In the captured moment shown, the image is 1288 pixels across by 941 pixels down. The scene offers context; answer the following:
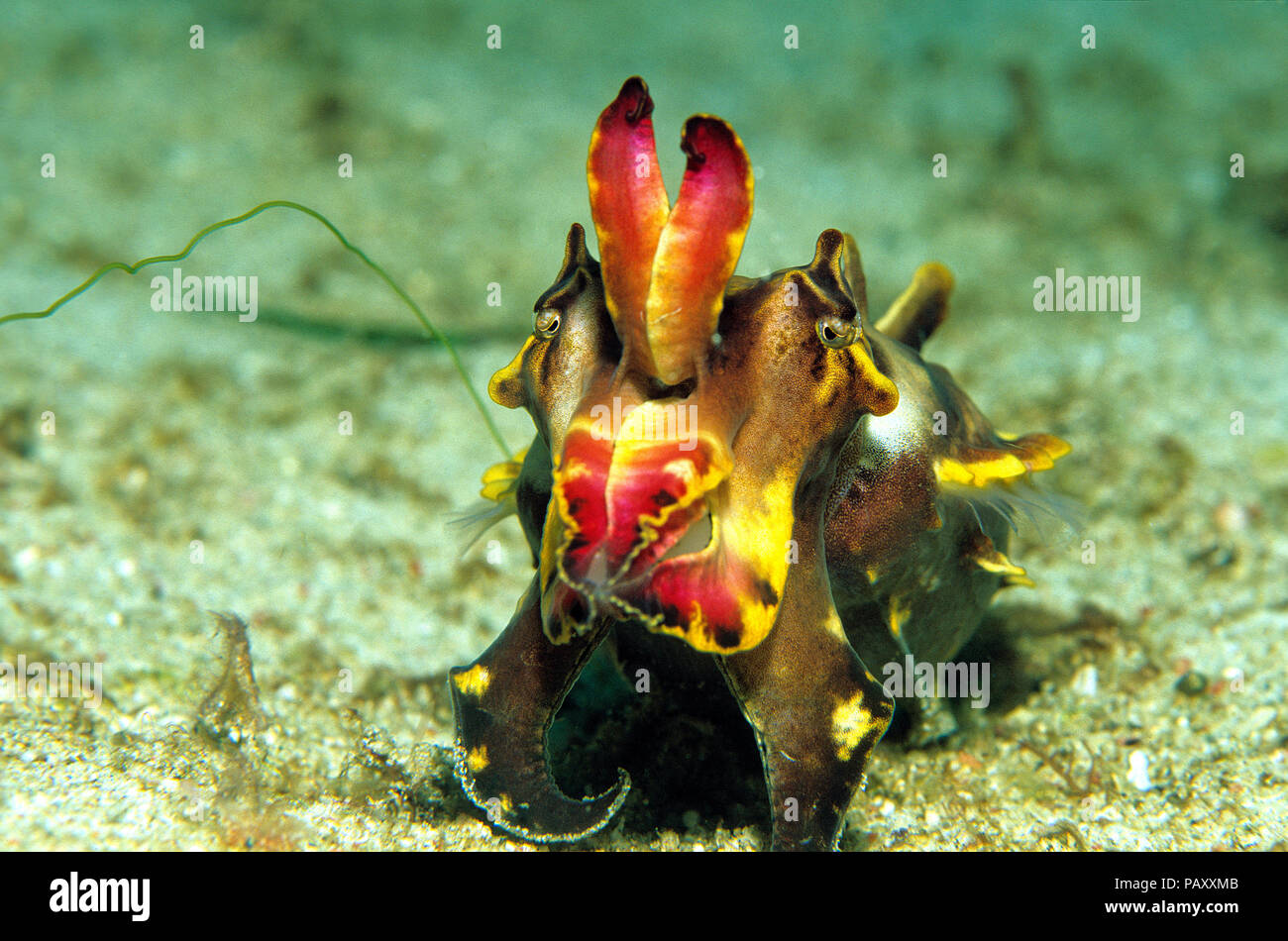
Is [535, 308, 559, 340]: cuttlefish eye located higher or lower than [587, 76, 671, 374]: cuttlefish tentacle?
lower

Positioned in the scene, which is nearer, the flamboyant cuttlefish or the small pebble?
the flamboyant cuttlefish

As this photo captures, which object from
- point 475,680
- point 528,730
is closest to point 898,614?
point 528,730

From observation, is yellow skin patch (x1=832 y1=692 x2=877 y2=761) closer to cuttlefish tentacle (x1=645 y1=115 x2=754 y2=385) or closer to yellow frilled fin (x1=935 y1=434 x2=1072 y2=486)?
yellow frilled fin (x1=935 y1=434 x2=1072 y2=486)

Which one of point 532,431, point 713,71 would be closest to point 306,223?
point 532,431

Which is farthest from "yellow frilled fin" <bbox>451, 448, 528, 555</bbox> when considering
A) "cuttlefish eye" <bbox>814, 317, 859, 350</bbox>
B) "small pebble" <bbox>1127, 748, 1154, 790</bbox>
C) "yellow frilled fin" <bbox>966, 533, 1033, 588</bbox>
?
"small pebble" <bbox>1127, 748, 1154, 790</bbox>

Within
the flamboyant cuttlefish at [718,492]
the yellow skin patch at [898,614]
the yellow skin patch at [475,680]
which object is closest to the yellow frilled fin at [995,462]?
the flamboyant cuttlefish at [718,492]

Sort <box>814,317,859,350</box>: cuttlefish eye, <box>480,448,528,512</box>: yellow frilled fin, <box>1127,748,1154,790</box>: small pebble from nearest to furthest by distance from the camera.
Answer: <box>814,317,859,350</box>: cuttlefish eye → <box>480,448,528,512</box>: yellow frilled fin → <box>1127,748,1154,790</box>: small pebble

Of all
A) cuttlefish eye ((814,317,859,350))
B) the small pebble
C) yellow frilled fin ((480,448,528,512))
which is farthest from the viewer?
the small pebble
